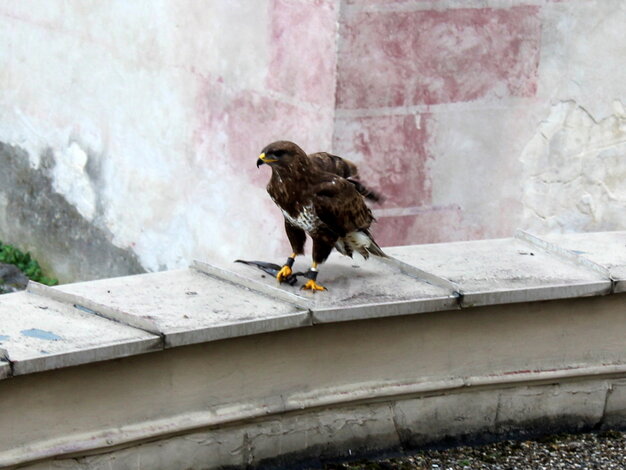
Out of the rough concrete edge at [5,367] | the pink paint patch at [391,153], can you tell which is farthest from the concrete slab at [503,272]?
the rough concrete edge at [5,367]

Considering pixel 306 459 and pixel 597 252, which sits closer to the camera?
pixel 306 459

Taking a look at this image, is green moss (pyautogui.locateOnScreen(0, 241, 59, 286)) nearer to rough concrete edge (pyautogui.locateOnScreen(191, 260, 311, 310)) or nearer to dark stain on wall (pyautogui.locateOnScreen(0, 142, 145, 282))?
dark stain on wall (pyautogui.locateOnScreen(0, 142, 145, 282))

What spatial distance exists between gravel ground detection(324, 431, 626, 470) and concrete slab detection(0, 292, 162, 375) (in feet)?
3.00

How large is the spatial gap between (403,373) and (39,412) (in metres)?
1.25

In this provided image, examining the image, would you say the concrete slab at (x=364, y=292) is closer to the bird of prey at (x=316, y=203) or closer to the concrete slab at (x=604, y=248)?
the bird of prey at (x=316, y=203)

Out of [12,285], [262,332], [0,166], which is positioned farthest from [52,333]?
[0,166]

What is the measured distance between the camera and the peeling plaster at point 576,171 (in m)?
6.09

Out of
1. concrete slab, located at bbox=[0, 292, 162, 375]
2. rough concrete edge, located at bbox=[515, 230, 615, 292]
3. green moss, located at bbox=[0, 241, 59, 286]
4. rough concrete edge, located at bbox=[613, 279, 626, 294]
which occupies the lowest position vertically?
green moss, located at bbox=[0, 241, 59, 286]

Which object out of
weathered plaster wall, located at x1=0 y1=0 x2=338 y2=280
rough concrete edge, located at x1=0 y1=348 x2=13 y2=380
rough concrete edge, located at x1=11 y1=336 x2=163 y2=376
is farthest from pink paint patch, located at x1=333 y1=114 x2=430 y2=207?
rough concrete edge, located at x1=0 y1=348 x2=13 y2=380

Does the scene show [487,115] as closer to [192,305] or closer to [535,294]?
[535,294]

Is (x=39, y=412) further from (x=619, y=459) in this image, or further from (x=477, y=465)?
(x=619, y=459)

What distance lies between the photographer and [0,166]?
8273 mm

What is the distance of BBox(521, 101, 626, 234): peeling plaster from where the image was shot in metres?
6.09

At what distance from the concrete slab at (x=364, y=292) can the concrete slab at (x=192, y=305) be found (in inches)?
3.4
